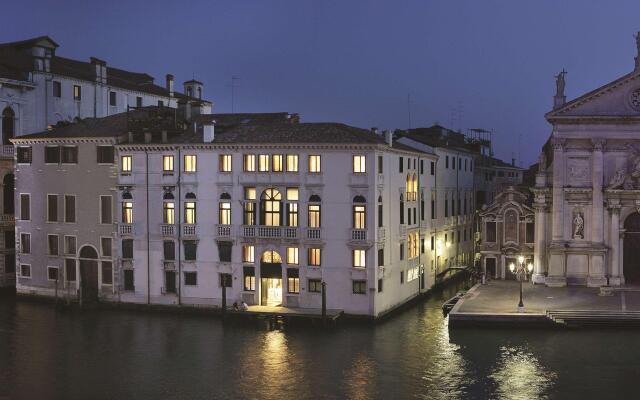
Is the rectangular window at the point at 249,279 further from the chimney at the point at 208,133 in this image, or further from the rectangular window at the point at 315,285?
the chimney at the point at 208,133

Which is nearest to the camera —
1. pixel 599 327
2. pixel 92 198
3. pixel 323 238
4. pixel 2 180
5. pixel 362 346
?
pixel 362 346

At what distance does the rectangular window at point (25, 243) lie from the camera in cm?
4972

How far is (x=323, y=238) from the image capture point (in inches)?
1665

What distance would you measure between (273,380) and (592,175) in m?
26.6

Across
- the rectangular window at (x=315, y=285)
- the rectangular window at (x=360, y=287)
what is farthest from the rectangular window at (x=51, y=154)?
the rectangular window at (x=360, y=287)

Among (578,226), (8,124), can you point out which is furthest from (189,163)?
(578,226)

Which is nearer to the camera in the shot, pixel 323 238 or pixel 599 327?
pixel 599 327

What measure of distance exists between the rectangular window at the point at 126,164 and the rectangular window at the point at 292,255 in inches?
426

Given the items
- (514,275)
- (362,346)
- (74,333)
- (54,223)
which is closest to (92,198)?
(54,223)

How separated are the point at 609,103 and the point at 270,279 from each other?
22.9 m

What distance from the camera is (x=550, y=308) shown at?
41531 mm

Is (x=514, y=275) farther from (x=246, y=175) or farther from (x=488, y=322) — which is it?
(x=246, y=175)

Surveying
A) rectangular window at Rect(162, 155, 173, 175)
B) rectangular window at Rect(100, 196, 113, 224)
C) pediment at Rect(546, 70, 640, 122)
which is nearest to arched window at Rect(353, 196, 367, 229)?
rectangular window at Rect(162, 155, 173, 175)

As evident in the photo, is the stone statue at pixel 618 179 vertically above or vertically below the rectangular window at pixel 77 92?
below
